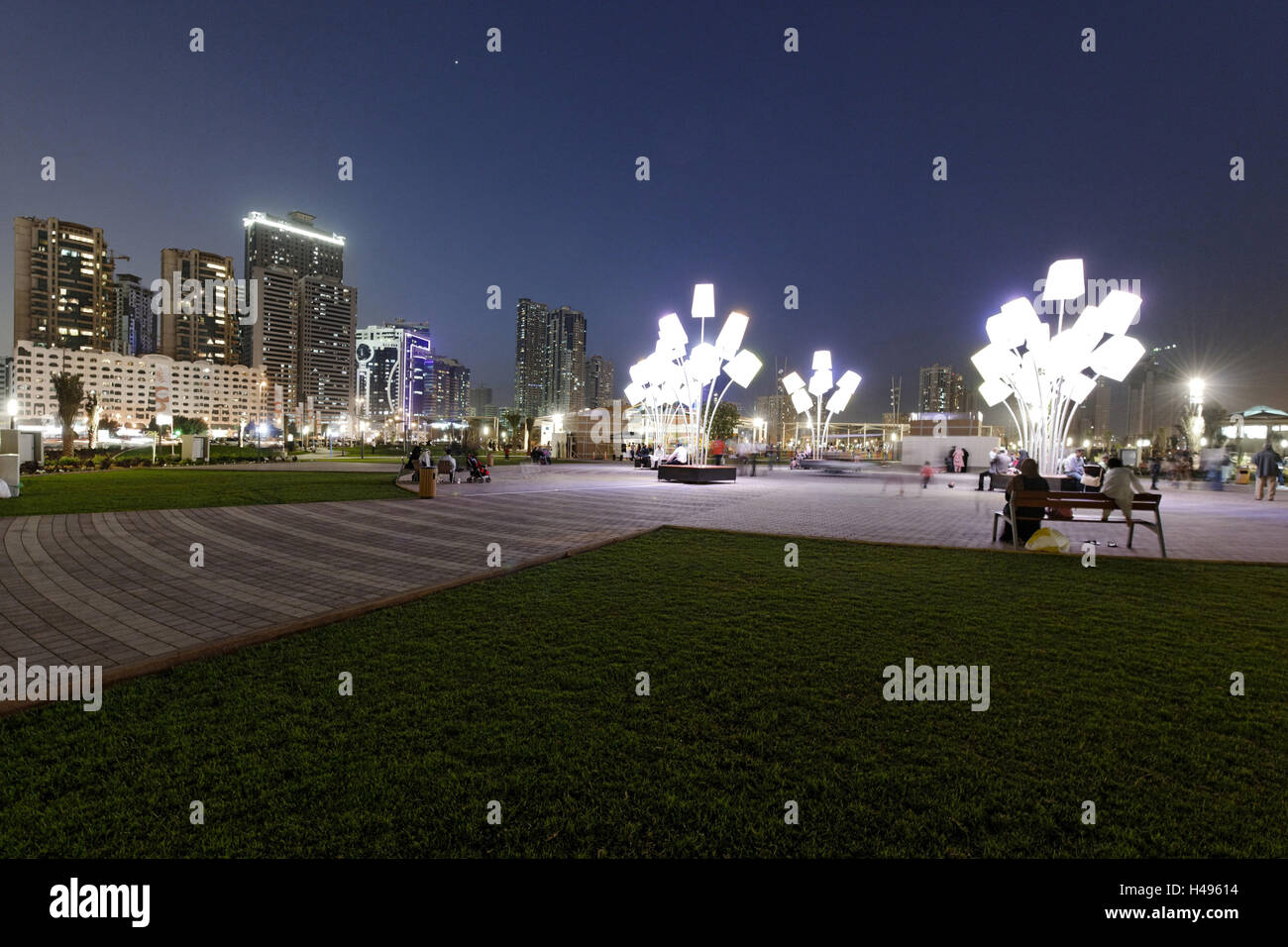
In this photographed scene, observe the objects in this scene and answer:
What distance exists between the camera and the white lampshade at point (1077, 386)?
2108 cm

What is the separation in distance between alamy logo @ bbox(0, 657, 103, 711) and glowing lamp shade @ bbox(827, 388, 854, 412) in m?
46.7

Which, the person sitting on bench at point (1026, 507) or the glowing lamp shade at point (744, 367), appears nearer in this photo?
the person sitting on bench at point (1026, 507)

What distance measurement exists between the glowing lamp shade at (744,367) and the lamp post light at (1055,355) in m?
9.21

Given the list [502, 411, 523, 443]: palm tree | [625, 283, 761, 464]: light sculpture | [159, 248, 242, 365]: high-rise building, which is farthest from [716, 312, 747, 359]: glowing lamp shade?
[159, 248, 242, 365]: high-rise building

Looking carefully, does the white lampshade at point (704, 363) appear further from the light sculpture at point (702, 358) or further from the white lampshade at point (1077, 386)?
the white lampshade at point (1077, 386)

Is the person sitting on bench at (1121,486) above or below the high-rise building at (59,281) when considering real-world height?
below

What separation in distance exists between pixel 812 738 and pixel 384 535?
788 centimetres

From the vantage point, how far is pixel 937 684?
380 cm

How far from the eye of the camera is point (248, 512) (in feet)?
38.4

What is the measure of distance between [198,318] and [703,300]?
180238 mm

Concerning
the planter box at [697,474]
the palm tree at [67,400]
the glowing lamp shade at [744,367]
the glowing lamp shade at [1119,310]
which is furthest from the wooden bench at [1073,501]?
the palm tree at [67,400]
